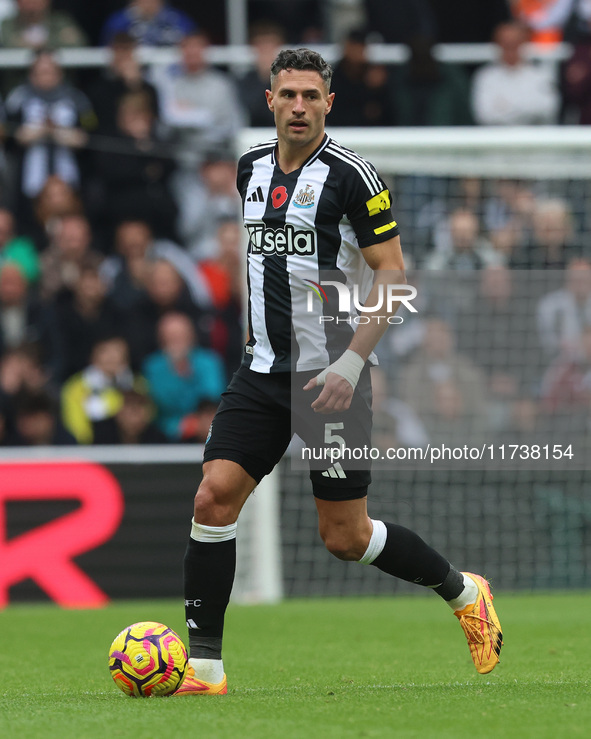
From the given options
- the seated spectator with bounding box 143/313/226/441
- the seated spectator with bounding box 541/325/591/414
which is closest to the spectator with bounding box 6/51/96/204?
the seated spectator with bounding box 143/313/226/441

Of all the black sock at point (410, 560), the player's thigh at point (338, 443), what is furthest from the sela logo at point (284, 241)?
the black sock at point (410, 560)

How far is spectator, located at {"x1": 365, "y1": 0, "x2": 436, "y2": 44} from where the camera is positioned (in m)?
13.2

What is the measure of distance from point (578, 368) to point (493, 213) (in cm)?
138

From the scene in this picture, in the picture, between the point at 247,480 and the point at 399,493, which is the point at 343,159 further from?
the point at 399,493

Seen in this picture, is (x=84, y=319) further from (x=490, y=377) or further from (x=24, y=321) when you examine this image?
(x=490, y=377)

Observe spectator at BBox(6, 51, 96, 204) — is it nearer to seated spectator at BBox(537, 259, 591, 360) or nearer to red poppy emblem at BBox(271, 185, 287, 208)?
seated spectator at BBox(537, 259, 591, 360)

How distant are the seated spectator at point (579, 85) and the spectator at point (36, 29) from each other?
5.15 metres

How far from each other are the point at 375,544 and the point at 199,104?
8411 mm

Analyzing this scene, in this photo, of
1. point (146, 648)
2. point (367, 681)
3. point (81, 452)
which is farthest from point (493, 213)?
point (146, 648)

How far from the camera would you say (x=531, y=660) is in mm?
6227

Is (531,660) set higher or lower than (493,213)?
lower

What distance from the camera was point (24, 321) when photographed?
11953 mm

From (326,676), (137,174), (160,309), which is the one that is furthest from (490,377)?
(326,676)

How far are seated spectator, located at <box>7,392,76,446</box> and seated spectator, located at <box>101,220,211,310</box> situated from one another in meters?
1.51
